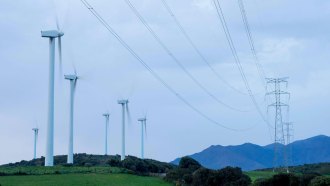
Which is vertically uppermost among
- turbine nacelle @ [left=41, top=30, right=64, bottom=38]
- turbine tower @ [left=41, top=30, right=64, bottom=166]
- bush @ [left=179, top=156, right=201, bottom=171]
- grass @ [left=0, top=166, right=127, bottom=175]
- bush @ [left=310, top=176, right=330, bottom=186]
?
turbine nacelle @ [left=41, top=30, right=64, bottom=38]

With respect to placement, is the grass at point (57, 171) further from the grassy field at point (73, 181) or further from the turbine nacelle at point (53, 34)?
the turbine nacelle at point (53, 34)

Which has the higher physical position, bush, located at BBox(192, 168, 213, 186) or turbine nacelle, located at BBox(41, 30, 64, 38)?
turbine nacelle, located at BBox(41, 30, 64, 38)

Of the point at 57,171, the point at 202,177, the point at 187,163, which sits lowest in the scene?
the point at 202,177

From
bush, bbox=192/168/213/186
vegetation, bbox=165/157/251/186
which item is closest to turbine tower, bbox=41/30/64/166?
vegetation, bbox=165/157/251/186

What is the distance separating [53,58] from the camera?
382 ft

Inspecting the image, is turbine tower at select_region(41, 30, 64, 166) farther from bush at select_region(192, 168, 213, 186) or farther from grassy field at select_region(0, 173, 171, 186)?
bush at select_region(192, 168, 213, 186)

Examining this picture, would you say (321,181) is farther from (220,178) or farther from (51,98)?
(51,98)

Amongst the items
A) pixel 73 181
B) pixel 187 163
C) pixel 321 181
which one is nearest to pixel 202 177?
pixel 73 181

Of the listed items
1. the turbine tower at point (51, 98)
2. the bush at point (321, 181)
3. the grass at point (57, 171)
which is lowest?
the bush at point (321, 181)

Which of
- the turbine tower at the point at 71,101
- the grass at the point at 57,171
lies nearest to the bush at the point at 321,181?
the grass at the point at 57,171

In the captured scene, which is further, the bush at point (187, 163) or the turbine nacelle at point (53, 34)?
the bush at point (187, 163)

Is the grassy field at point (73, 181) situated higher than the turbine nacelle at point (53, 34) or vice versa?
the turbine nacelle at point (53, 34)

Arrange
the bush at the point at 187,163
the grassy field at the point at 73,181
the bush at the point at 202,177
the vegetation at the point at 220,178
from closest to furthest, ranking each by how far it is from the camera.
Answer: the grassy field at the point at 73,181, the vegetation at the point at 220,178, the bush at the point at 202,177, the bush at the point at 187,163

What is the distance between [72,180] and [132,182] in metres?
10.5
